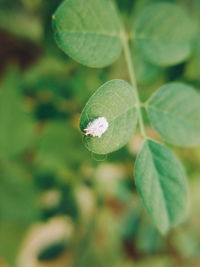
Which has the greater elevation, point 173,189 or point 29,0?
point 29,0

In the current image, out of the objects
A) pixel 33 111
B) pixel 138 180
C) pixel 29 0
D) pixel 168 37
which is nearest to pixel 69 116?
pixel 33 111

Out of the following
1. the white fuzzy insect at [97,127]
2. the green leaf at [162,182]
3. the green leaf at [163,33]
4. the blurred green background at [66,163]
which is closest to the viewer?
the white fuzzy insect at [97,127]

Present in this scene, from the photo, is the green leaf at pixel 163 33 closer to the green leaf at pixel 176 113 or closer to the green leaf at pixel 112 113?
the green leaf at pixel 176 113

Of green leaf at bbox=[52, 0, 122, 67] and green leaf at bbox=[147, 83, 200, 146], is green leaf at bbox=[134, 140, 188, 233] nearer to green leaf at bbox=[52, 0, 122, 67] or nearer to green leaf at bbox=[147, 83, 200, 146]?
green leaf at bbox=[147, 83, 200, 146]

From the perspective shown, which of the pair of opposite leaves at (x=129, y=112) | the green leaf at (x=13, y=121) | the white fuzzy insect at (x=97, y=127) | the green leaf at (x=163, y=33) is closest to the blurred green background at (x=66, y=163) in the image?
the green leaf at (x=13, y=121)

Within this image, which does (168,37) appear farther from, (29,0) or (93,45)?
(29,0)

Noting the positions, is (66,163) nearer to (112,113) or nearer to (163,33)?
(163,33)
